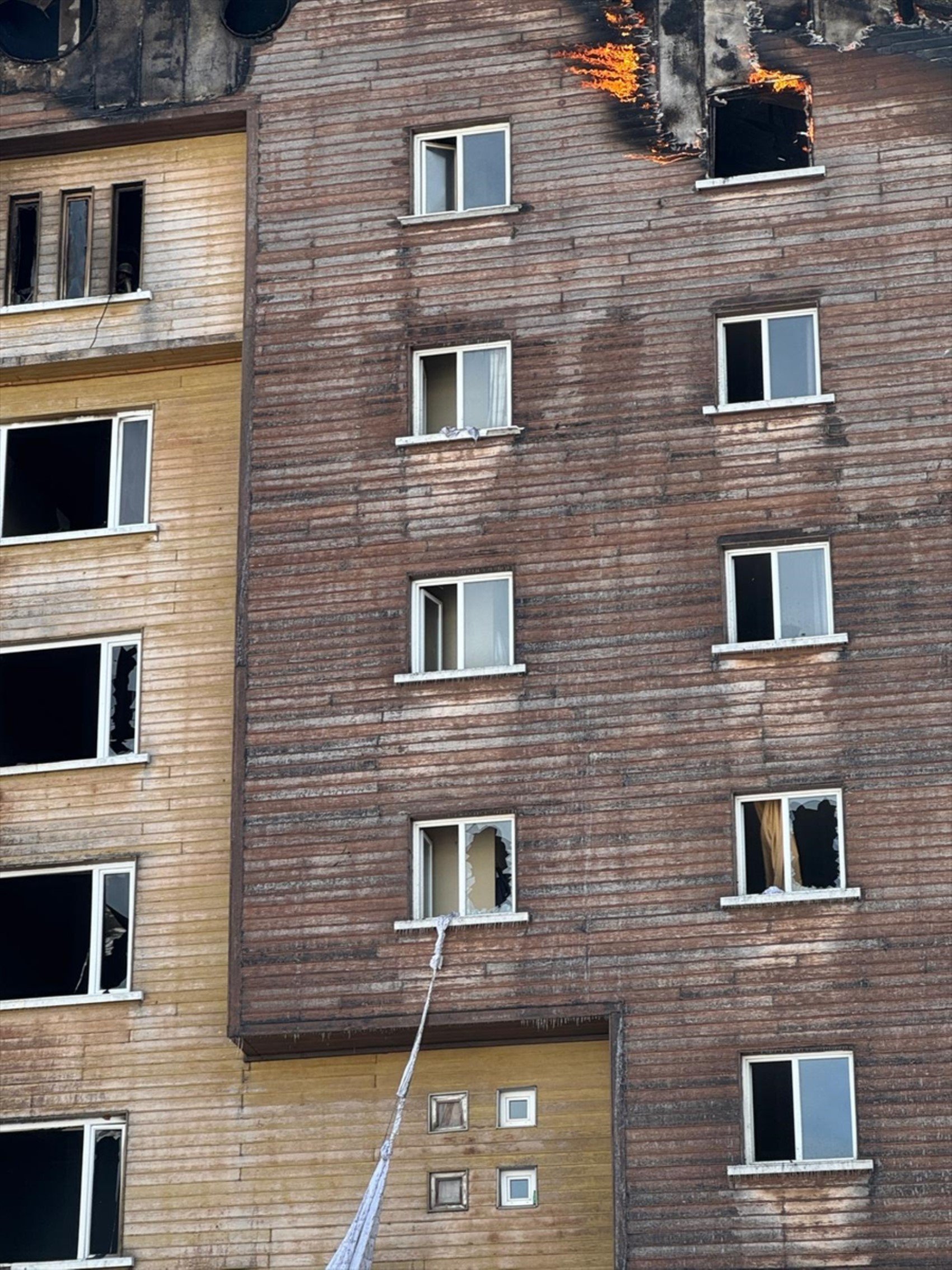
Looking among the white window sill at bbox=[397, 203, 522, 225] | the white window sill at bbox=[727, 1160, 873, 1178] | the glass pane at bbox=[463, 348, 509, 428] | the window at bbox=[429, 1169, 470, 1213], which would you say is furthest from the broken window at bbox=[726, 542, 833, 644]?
the window at bbox=[429, 1169, 470, 1213]

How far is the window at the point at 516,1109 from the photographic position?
1518 inches

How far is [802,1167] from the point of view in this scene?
36.4m

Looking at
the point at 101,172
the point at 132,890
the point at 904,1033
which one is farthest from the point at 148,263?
the point at 904,1033

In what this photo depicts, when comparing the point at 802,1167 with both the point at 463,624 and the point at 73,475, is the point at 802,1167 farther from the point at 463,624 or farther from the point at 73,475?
the point at 73,475

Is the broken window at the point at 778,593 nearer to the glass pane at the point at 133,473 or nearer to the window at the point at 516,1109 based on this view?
the window at the point at 516,1109

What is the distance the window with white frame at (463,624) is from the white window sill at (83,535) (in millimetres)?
5142

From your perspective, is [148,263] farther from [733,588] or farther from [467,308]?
[733,588]

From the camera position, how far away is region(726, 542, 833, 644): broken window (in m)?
39.5

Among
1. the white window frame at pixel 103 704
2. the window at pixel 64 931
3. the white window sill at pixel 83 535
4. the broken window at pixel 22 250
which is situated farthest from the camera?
the broken window at pixel 22 250

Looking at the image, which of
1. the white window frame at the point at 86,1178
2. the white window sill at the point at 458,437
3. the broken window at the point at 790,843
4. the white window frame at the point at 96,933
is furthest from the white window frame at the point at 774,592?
the white window frame at the point at 86,1178

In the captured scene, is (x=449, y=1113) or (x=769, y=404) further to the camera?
(x=769, y=404)

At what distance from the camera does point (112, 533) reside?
43.4m

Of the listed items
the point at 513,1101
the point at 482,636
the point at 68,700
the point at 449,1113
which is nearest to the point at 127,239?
the point at 68,700

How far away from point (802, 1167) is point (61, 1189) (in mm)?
11519
